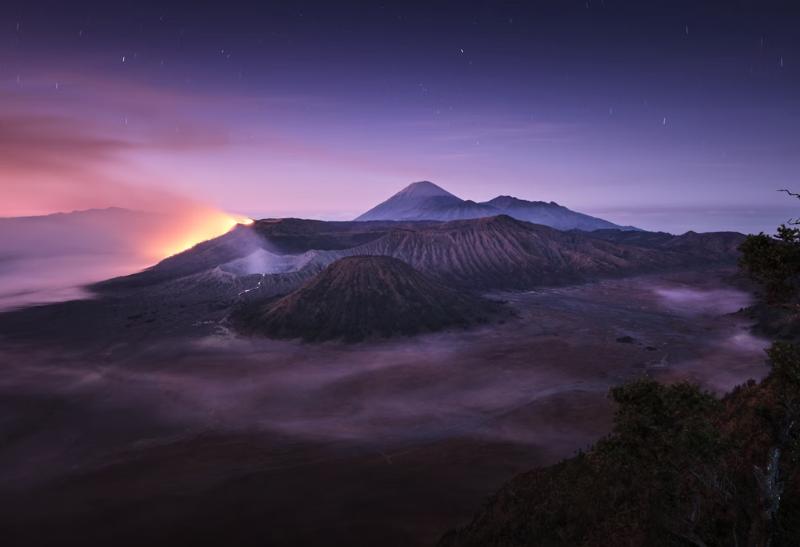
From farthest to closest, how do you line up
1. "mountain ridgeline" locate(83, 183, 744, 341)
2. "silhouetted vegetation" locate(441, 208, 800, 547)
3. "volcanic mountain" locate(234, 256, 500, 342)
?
"mountain ridgeline" locate(83, 183, 744, 341)
"volcanic mountain" locate(234, 256, 500, 342)
"silhouetted vegetation" locate(441, 208, 800, 547)

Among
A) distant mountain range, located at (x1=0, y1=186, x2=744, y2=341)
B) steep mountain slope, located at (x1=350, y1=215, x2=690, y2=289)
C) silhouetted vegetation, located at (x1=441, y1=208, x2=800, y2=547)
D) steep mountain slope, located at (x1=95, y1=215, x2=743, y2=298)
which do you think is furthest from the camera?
steep mountain slope, located at (x1=350, y1=215, x2=690, y2=289)

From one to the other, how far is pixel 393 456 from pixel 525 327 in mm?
50979

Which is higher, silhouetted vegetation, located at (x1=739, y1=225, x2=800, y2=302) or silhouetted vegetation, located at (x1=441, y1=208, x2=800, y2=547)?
silhouetted vegetation, located at (x1=739, y1=225, x2=800, y2=302)

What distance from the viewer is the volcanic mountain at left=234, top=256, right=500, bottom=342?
258 ft

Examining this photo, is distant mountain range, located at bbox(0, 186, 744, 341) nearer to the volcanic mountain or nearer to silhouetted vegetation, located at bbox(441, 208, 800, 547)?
the volcanic mountain

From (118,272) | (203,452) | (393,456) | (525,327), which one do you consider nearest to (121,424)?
(203,452)

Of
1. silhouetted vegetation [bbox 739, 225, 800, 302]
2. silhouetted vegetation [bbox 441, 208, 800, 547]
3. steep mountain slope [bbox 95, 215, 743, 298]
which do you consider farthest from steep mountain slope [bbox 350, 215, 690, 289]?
silhouetted vegetation [bbox 739, 225, 800, 302]

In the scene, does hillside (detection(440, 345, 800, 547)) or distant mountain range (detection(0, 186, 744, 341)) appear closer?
hillside (detection(440, 345, 800, 547))

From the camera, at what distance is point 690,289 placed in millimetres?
124188

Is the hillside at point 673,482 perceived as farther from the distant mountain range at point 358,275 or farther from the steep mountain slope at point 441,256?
the steep mountain slope at point 441,256

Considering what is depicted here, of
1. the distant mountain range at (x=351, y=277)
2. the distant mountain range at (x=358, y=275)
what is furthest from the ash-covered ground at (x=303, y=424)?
the distant mountain range at (x=351, y=277)

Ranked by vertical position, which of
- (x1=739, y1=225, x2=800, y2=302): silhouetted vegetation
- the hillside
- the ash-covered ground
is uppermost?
(x1=739, y1=225, x2=800, y2=302): silhouetted vegetation

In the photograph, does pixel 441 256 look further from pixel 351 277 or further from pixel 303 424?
pixel 303 424

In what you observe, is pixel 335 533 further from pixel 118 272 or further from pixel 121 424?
pixel 118 272
